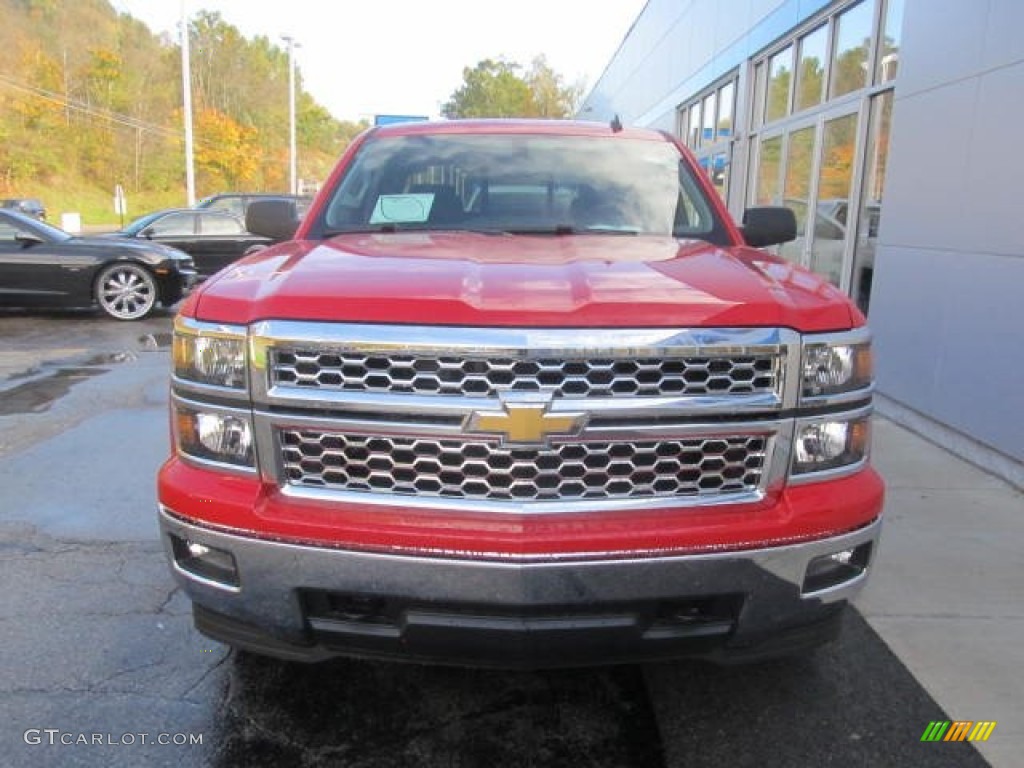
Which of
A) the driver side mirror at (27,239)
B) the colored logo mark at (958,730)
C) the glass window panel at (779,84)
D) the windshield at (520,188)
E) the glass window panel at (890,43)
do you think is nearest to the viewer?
the colored logo mark at (958,730)

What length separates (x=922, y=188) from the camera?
6.07m

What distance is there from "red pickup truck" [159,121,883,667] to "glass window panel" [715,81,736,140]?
12375 millimetres

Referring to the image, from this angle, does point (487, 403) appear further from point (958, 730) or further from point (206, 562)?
point (958, 730)

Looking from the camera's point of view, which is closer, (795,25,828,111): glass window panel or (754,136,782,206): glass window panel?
(795,25,828,111): glass window panel

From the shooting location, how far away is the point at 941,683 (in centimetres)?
289

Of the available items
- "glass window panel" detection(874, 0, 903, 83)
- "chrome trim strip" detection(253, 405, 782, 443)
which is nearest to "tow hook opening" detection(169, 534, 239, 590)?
"chrome trim strip" detection(253, 405, 782, 443)

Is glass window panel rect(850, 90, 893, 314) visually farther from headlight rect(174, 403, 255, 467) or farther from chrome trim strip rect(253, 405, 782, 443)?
headlight rect(174, 403, 255, 467)

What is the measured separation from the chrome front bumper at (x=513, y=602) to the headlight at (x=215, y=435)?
19cm

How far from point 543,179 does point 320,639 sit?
219 centimetres

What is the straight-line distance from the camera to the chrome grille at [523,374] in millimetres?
2045

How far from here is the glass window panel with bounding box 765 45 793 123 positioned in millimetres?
10555

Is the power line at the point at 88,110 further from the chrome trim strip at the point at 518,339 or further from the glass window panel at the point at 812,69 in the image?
the chrome trim strip at the point at 518,339

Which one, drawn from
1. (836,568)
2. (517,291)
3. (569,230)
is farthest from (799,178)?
(517,291)

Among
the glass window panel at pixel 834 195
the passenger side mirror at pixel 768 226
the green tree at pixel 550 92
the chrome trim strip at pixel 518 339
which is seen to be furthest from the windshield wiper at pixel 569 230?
the green tree at pixel 550 92
